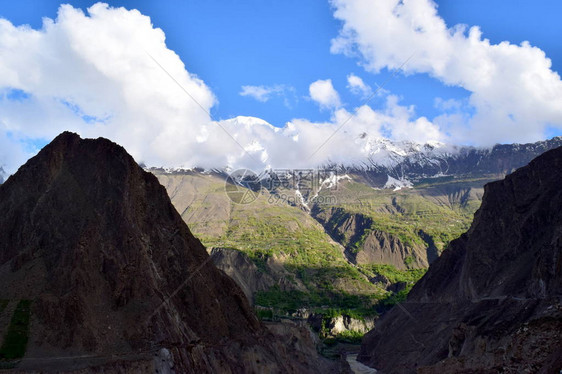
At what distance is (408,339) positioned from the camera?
384 feet

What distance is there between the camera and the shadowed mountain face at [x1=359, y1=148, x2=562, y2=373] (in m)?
57.0

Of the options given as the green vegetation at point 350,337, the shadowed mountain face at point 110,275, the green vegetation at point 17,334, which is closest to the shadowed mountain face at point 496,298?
the shadowed mountain face at point 110,275

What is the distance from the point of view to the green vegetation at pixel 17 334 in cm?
5344

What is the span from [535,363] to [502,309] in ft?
88.1

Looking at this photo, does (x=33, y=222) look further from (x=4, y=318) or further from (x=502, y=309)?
(x=502, y=309)

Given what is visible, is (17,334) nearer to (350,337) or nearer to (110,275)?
(110,275)

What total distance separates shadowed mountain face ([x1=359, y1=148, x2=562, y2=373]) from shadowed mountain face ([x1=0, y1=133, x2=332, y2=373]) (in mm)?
32553

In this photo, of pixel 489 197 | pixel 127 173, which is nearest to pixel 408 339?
pixel 489 197

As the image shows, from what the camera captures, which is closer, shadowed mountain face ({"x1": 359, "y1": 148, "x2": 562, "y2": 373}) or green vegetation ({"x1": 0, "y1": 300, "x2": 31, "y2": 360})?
green vegetation ({"x1": 0, "y1": 300, "x2": 31, "y2": 360})

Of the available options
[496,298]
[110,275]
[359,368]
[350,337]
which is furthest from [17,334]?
[350,337]

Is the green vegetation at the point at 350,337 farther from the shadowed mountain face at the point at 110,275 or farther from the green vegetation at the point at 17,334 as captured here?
the green vegetation at the point at 17,334

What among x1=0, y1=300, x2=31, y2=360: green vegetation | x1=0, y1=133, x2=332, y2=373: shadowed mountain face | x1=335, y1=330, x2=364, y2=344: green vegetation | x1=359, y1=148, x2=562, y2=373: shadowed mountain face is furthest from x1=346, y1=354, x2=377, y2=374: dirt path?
x1=0, y1=300, x2=31, y2=360: green vegetation

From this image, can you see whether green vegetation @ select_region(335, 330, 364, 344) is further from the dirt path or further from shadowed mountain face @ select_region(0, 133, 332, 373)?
shadowed mountain face @ select_region(0, 133, 332, 373)

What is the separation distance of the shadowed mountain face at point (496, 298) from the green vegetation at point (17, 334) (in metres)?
51.1
